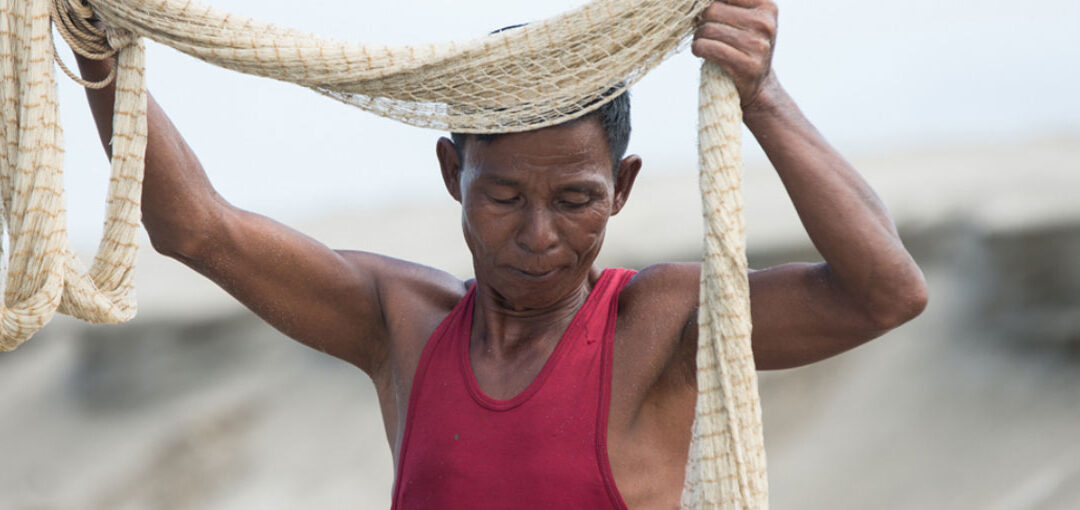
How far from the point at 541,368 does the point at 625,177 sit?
386mm

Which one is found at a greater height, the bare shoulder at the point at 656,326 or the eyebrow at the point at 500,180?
the eyebrow at the point at 500,180

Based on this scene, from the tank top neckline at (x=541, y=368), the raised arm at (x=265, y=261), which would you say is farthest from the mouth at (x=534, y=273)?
the raised arm at (x=265, y=261)

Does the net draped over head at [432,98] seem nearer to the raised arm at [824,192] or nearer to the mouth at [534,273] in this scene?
the raised arm at [824,192]

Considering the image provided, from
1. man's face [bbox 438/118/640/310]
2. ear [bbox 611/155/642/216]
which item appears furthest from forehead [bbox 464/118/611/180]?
ear [bbox 611/155/642/216]

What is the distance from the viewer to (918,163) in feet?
38.7

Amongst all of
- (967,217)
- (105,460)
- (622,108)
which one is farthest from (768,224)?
(622,108)

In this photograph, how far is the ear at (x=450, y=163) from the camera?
2303mm

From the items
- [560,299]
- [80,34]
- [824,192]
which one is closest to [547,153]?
[560,299]

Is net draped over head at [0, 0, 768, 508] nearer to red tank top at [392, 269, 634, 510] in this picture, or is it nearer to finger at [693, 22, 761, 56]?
finger at [693, 22, 761, 56]

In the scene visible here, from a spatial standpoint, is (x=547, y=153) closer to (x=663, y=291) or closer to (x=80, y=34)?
(x=663, y=291)

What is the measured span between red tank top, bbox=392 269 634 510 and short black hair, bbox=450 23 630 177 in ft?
0.85

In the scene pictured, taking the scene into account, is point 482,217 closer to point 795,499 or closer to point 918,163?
point 795,499

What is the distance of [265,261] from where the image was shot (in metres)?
2.28

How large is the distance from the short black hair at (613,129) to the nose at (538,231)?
153 millimetres
